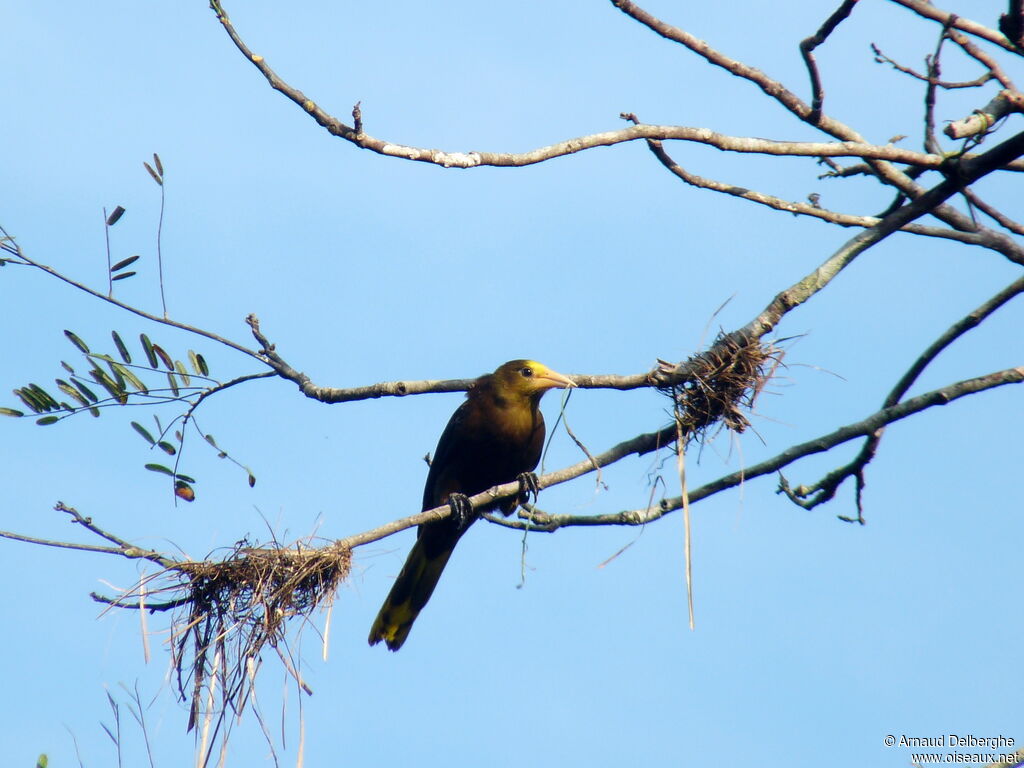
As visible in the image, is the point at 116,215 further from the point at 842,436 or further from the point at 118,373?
the point at 842,436

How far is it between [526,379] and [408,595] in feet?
5.06

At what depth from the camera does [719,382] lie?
4789 millimetres

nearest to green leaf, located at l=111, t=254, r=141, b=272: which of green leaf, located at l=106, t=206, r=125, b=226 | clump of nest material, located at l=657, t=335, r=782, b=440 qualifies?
green leaf, located at l=106, t=206, r=125, b=226

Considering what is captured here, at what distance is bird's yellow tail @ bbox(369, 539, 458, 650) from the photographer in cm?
688

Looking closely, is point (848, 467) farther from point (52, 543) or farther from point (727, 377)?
point (52, 543)

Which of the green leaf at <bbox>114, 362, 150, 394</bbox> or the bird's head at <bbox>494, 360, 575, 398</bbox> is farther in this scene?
the bird's head at <bbox>494, 360, 575, 398</bbox>

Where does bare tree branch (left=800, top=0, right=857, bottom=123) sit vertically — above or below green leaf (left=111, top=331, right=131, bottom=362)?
above

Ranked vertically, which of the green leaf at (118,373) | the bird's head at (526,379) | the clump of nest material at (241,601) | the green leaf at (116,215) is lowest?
the clump of nest material at (241,601)

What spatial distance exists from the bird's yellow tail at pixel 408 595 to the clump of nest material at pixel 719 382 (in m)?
2.63

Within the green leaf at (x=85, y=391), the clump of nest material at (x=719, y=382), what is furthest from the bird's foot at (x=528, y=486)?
the green leaf at (x=85, y=391)

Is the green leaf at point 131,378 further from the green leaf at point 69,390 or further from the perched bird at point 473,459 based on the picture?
the perched bird at point 473,459

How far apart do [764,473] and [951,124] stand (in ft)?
5.16

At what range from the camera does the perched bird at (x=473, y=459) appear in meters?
6.68

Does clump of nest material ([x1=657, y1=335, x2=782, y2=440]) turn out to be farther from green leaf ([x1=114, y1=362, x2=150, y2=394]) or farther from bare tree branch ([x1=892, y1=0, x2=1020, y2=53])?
green leaf ([x1=114, y1=362, x2=150, y2=394])
